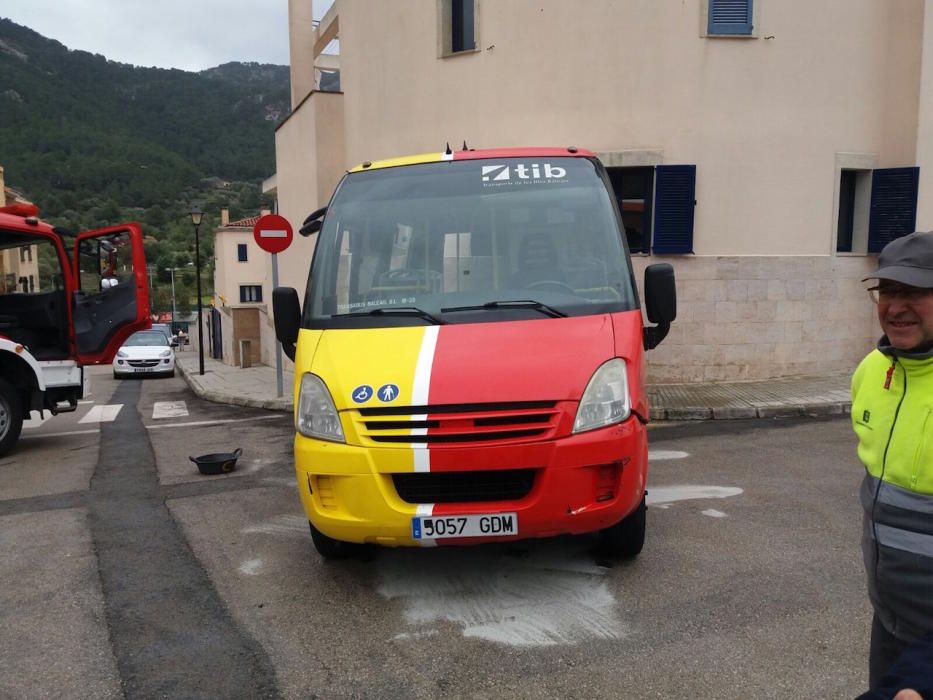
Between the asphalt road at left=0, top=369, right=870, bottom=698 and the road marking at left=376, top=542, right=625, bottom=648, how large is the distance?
13mm

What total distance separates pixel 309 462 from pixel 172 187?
292ft

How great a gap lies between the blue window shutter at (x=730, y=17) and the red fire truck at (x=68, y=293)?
27.0ft

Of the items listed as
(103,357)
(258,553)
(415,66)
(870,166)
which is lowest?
(258,553)

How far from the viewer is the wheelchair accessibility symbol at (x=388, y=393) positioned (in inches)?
144

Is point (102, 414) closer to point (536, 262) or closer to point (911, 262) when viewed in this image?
point (536, 262)

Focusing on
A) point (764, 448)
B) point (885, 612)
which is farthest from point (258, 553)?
point (764, 448)

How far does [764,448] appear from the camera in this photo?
7.44 metres

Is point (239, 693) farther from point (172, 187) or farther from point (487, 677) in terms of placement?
point (172, 187)

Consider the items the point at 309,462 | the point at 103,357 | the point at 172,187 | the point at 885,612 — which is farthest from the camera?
Result: the point at 172,187

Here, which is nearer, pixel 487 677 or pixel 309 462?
pixel 487 677

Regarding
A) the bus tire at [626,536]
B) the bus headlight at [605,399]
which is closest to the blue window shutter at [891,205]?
the bus tire at [626,536]

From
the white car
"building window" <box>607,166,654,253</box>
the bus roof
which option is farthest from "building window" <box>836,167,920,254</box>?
the white car

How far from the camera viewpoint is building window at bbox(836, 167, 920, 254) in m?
11.0

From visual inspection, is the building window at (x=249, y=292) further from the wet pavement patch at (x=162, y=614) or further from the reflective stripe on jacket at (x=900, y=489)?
the reflective stripe on jacket at (x=900, y=489)
